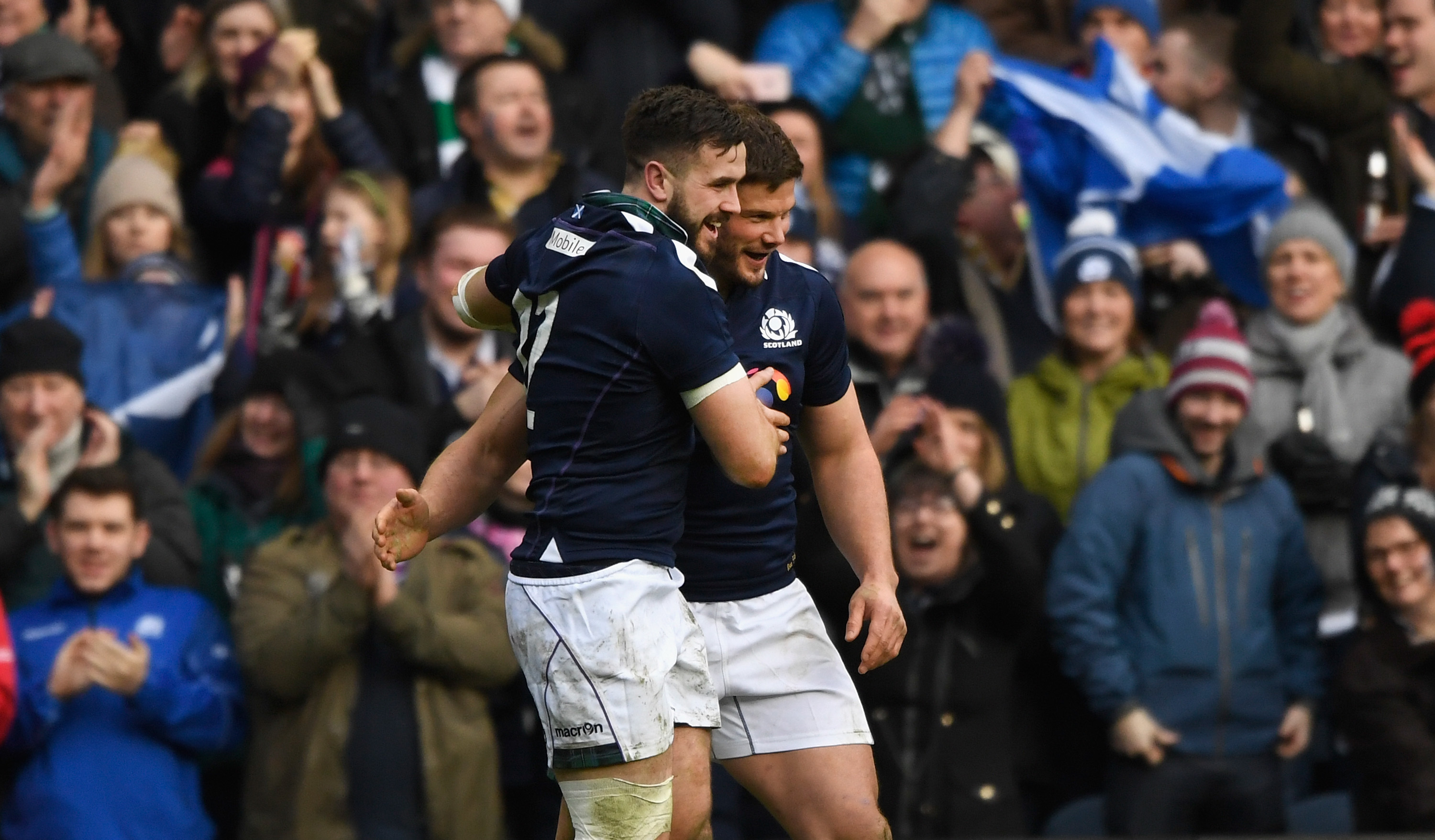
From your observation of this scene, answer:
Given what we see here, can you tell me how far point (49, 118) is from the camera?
350 inches

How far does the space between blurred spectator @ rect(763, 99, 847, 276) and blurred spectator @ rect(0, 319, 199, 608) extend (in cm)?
264

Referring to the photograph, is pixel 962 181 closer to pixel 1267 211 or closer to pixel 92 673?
pixel 1267 211

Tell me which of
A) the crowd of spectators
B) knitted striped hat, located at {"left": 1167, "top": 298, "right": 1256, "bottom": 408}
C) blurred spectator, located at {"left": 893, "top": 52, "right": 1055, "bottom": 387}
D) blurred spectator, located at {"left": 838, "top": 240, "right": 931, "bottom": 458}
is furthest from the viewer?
blurred spectator, located at {"left": 893, "top": 52, "right": 1055, "bottom": 387}

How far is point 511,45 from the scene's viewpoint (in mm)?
9195

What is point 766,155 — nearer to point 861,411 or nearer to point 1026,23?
point 861,411

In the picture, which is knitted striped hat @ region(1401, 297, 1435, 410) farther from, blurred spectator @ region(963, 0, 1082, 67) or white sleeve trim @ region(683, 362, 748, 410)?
white sleeve trim @ region(683, 362, 748, 410)

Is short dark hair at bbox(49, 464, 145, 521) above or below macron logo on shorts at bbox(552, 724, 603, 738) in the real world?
above

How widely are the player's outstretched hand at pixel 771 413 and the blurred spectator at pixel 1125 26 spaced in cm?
498

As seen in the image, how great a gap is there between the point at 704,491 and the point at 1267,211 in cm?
422

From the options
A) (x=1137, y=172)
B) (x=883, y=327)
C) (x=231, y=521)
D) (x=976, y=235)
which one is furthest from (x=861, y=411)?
(x=231, y=521)

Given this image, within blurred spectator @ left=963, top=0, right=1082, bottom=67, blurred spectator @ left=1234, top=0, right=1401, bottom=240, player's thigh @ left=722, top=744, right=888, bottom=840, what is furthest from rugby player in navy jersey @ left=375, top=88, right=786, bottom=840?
blurred spectator @ left=963, top=0, right=1082, bottom=67

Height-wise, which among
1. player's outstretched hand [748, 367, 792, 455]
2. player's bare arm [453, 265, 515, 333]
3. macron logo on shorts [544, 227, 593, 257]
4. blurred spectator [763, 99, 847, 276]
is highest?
blurred spectator [763, 99, 847, 276]

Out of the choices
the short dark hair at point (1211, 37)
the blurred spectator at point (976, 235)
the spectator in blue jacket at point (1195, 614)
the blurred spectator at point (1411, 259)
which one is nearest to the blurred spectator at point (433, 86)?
the blurred spectator at point (976, 235)

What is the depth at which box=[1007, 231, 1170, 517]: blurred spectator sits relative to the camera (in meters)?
7.77
